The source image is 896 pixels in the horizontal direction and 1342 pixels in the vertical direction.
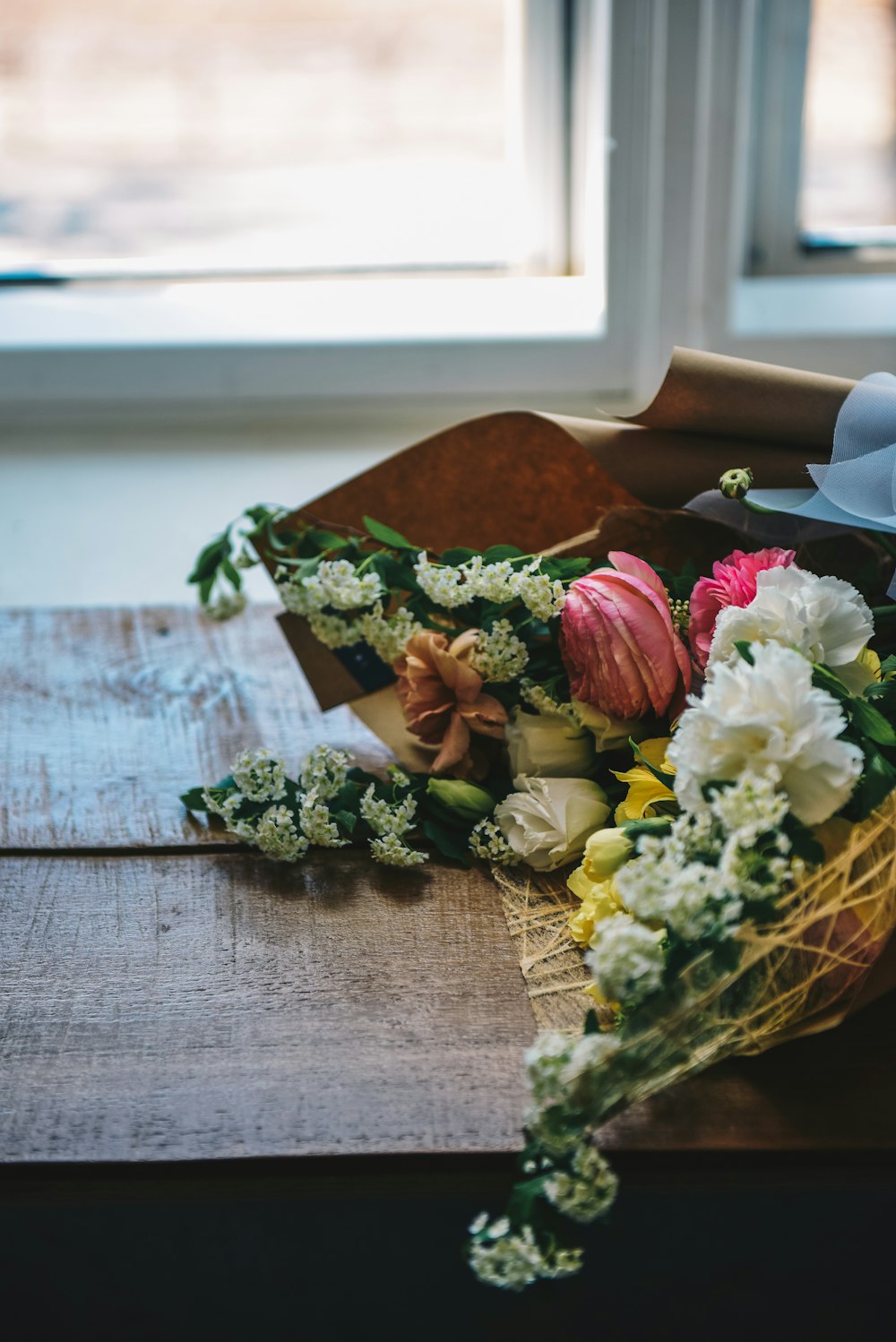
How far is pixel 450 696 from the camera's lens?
0.58m

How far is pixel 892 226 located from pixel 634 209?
0.97 ft

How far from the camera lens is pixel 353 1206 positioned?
1.35 ft

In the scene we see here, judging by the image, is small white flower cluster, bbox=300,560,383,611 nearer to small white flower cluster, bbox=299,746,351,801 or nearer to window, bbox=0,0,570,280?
small white flower cluster, bbox=299,746,351,801

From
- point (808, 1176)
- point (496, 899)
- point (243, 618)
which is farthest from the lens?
point (243, 618)

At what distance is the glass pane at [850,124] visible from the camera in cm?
104

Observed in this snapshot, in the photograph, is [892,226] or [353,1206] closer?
[353,1206]

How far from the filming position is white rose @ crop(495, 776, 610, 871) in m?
0.53

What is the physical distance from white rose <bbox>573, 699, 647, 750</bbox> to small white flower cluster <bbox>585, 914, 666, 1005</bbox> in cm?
19

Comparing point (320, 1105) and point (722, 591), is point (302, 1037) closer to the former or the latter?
point (320, 1105)

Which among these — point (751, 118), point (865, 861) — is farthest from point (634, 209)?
point (865, 861)

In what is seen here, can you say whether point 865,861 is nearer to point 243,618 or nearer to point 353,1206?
point 353,1206

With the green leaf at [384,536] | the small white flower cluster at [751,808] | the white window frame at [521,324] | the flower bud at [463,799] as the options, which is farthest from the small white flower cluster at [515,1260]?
the white window frame at [521,324]

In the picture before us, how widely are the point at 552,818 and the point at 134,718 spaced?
0.97 feet

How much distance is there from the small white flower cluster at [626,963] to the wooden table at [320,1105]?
0.09m
